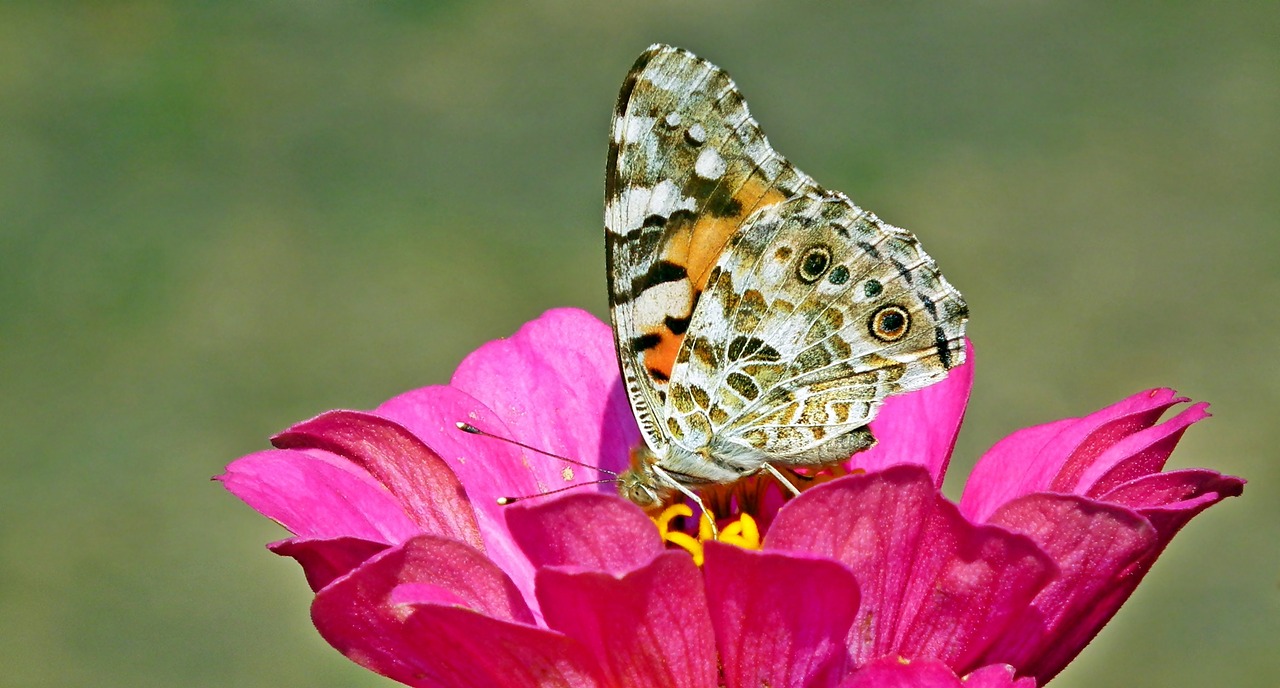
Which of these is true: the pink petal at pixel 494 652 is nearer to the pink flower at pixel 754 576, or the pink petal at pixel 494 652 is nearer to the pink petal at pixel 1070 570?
the pink flower at pixel 754 576

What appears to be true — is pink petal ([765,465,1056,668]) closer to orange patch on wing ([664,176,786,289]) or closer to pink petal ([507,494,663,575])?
pink petal ([507,494,663,575])

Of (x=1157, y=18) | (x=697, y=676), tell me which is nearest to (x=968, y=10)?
(x=1157, y=18)

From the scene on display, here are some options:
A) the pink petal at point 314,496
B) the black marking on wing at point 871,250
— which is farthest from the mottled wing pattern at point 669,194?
the pink petal at point 314,496

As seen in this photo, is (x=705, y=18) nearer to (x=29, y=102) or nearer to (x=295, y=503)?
(x=29, y=102)

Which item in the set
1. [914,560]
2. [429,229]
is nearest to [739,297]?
[914,560]

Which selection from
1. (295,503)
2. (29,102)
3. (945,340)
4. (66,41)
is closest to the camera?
(295,503)
